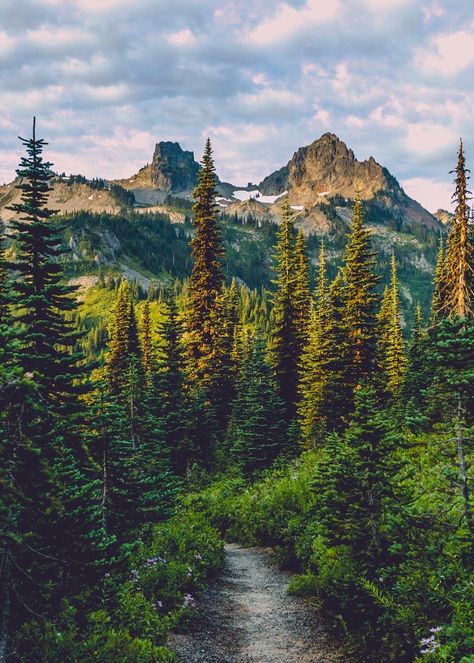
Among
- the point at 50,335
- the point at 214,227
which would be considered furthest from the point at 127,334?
the point at 50,335

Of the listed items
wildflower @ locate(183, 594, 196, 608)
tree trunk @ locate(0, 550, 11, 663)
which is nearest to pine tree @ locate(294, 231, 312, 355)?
wildflower @ locate(183, 594, 196, 608)

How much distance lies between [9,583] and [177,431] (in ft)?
85.7

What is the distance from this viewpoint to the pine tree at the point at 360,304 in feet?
98.7

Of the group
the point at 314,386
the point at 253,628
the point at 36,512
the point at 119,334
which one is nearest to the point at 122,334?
the point at 119,334

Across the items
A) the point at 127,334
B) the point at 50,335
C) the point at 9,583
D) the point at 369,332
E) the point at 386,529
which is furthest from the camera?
the point at 127,334

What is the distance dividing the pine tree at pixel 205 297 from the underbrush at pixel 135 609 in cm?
2217

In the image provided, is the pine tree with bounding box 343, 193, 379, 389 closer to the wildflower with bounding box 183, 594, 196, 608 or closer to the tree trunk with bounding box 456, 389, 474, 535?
the wildflower with bounding box 183, 594, 196, 608

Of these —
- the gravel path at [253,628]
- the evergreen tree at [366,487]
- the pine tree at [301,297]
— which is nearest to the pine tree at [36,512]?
the gravel path at [253,628]

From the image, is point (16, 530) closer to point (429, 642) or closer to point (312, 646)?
point (429, 642)

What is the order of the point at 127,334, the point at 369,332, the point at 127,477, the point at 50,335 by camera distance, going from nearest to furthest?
the point at 127,477
the point at 50,335
the point at 369,332
the point at 127,334

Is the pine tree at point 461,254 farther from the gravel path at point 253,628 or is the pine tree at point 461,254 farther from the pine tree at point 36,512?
the pine tree at point 36,512

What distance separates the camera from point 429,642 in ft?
21.6

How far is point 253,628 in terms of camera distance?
10898 millimetres

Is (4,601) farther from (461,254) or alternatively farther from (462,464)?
(461,254)
